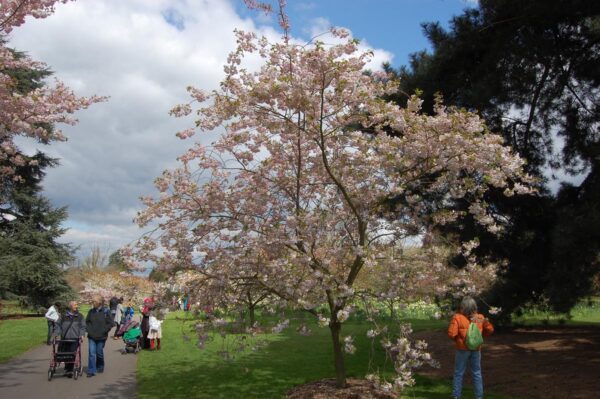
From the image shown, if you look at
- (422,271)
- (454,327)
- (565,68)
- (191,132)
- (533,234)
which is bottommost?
(454,327)

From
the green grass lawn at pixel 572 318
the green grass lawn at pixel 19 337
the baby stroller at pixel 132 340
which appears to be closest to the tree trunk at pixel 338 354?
the baby stroller at pixel 132 340

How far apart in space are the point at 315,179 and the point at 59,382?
19.4 feet

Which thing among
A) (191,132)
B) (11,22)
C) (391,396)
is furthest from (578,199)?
(11,22)

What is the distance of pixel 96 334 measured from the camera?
9.45 m

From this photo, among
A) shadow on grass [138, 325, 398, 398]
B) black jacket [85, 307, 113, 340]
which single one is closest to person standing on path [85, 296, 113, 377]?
black jacket [85, 307, 113, 340]

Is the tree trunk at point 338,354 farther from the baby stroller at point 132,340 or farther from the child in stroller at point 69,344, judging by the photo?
the baby stroller at point 132,340

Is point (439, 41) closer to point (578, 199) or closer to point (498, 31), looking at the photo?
point (498, 31)

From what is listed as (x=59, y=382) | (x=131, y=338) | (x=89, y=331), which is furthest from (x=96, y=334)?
(x=131, y=338)

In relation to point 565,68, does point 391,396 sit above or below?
below

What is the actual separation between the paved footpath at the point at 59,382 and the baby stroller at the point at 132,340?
86 centimetres

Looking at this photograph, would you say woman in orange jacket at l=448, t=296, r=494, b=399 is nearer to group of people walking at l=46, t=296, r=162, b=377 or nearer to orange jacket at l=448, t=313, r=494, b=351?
orange jacket at l=448, t=313, r=494, b=351

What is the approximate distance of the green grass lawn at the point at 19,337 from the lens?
12.4m

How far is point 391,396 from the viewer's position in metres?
7.02

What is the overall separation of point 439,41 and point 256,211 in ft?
19.1
